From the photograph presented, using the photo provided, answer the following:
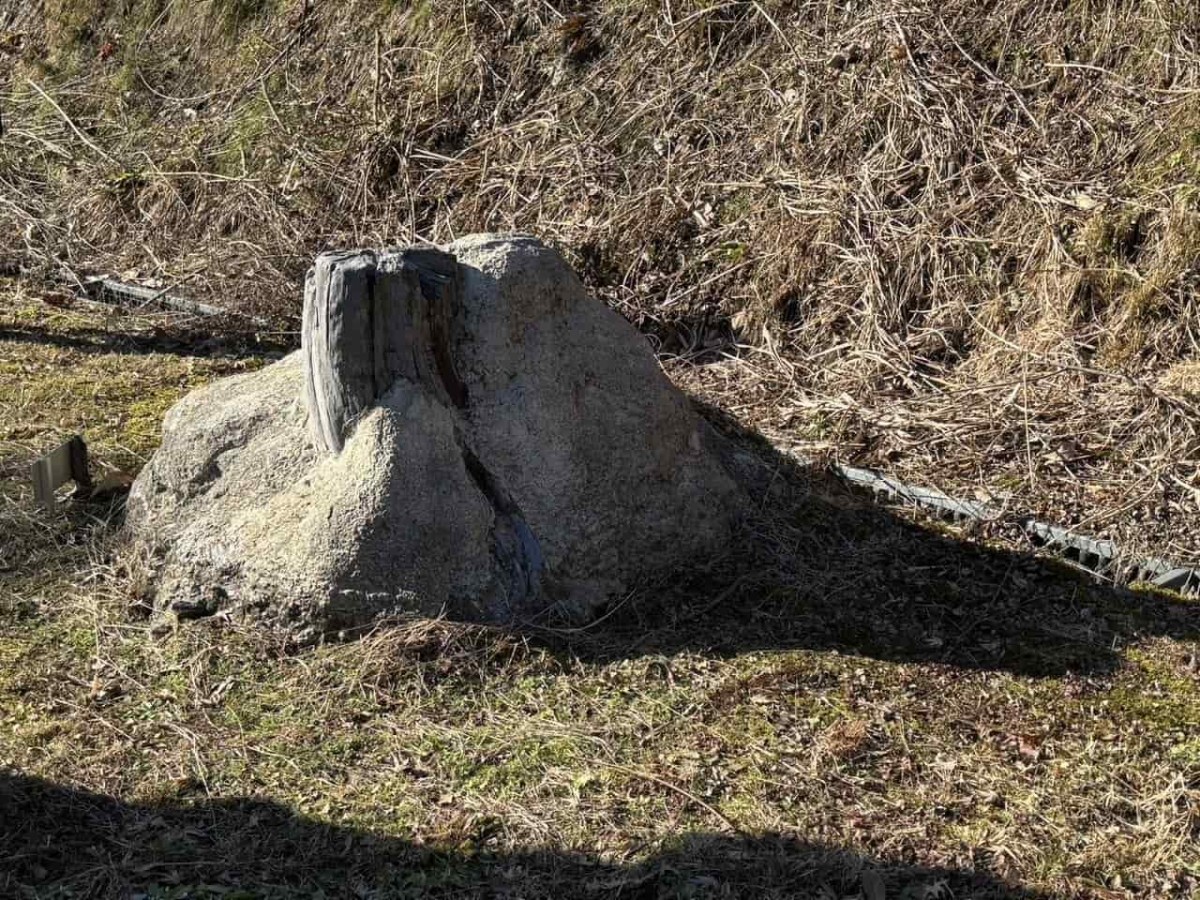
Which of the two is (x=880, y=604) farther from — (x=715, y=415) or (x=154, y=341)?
(x=154, y=341)

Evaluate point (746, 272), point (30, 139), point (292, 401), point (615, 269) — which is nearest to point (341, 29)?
point (30, 139)

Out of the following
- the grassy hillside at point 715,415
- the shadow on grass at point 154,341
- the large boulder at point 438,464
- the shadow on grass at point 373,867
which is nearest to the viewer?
the shadow on grass at point 373,867

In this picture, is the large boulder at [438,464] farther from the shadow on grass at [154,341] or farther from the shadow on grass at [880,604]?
the shadow on grass at [154,341]

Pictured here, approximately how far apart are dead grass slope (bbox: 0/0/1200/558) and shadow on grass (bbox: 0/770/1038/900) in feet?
7.92

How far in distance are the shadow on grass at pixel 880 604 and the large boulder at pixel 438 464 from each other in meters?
0.19

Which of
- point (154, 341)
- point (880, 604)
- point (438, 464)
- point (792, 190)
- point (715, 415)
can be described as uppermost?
point (792, 190)

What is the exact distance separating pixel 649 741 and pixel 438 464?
47.1 inches

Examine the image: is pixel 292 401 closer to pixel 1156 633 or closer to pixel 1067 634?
pixel 1067 634

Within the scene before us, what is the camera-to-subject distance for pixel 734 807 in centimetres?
373

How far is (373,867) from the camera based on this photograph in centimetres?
351

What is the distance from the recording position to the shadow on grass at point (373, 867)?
11.2 feet

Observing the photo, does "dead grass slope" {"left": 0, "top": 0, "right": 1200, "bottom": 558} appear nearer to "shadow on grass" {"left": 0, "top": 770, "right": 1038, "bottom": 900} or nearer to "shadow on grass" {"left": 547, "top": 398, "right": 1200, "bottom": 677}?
"shadow on grass" {"left": 547, "top": 398, "right": 1200, "bottom": 677}

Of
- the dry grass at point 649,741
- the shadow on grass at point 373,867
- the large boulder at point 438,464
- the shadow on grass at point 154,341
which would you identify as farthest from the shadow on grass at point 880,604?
the shadow on grass at point 154,341

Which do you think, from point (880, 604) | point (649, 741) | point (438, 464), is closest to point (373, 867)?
point (649, 741)
